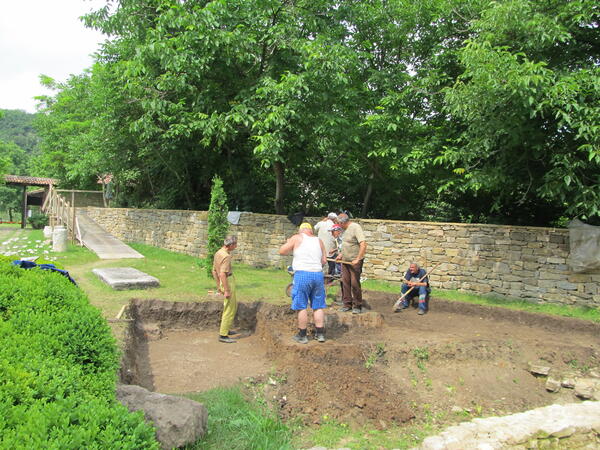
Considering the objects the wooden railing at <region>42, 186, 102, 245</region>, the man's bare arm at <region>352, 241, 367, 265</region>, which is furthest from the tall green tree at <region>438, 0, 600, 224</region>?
the wooden railing at <region>42, 186, 102, 245</region>

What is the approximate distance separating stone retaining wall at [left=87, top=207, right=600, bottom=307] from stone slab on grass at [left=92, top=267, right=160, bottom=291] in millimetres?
4222

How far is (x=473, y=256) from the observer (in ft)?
30.9

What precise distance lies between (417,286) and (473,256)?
175cm

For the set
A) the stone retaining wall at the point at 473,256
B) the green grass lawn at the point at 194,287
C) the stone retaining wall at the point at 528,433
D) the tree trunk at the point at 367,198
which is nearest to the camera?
the stone retaining wall at the point at 528,433

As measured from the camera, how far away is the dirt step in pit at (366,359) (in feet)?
17.2

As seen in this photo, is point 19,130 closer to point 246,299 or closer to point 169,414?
point 246,299

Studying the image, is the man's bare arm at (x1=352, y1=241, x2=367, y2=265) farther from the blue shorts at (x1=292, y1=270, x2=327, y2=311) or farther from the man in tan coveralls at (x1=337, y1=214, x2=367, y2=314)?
the blue shorts at (x1=292, y1=270, x2=327, y2=311)

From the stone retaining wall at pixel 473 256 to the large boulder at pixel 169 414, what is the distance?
7377mm

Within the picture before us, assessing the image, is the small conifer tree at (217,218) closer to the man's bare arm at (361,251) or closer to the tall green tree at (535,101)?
the man's bare arm at (361,251)

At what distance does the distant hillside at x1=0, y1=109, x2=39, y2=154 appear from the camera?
73.0 meters

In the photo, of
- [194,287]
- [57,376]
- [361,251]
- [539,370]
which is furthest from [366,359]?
[194,287]

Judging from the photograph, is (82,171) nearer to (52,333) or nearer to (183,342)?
(183,342)

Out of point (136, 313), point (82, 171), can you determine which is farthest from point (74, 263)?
point (82, 171)

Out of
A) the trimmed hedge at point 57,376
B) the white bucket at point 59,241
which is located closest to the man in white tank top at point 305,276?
the trimmed hedge at point 57,376
